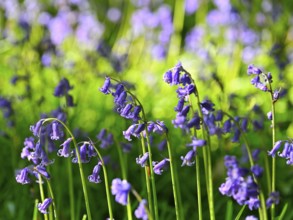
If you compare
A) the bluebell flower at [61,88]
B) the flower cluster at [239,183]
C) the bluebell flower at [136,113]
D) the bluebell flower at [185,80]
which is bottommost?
the flower cluster at [239,183]

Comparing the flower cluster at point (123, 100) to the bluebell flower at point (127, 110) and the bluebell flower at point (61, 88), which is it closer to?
the bluebell flower at point (127, 110)

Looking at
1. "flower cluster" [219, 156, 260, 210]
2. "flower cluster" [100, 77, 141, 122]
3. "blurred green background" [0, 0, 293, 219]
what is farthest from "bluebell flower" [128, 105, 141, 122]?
"blurred green background" [0, 0, 293, 219]

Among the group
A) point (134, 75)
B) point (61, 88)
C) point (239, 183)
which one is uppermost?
point (134, 75)

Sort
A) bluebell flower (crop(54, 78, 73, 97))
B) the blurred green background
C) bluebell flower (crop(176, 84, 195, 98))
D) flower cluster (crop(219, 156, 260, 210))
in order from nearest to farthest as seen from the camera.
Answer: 1. flower cluster (crop(219, 156, 260, 210))
2. bluebell flower (crop(176, 84, 195, 98))
3. bluebell flower (crop(54, 78, 73, 97))
4. the blurred green background

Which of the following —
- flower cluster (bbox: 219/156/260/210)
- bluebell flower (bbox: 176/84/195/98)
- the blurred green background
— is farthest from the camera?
the blurred green background

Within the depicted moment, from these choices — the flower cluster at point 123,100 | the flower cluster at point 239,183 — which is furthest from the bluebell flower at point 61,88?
the flower cluster at point 239,183

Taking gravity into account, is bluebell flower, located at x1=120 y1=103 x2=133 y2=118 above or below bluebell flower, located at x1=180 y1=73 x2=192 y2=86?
below

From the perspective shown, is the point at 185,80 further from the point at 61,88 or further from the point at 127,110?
the point at 61,88

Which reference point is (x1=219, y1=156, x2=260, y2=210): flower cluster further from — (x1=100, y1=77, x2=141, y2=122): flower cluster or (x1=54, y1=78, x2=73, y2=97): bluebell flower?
(x1=54, y1=78, x2=73, y2=97): bluebell flower

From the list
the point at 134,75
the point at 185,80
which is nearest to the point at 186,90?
the point at 185,80

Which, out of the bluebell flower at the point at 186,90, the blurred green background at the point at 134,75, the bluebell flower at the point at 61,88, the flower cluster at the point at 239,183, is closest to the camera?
the flower cluster at the point at 239,183

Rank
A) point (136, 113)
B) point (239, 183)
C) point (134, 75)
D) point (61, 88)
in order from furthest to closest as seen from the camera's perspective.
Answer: point (134, 75) → point (61, 88) → point (136, 113) → point (239, 183)

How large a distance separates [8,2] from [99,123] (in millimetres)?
2052

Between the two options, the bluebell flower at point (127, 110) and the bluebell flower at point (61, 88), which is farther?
the bluebell flower at point (61, 88)
